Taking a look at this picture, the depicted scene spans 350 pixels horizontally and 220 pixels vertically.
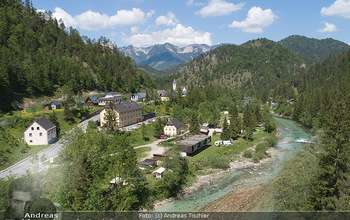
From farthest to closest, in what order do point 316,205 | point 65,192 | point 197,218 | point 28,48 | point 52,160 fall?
point 28,48
point 52,160
point 197,218
point 65,192
point 316,205

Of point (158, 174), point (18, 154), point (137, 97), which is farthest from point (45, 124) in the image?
point (137, 97)

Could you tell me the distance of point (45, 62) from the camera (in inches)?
3408

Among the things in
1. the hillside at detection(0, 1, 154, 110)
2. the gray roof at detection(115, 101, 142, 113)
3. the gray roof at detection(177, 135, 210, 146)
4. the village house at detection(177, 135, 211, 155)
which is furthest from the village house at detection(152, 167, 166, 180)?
the hillside at detection(0, 1, 154, 110)

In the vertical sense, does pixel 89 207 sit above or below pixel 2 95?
below

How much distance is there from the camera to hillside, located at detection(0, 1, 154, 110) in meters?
70.8

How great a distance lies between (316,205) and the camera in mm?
19312

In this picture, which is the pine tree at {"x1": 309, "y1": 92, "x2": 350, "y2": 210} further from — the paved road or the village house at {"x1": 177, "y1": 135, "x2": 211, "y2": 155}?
the paved road

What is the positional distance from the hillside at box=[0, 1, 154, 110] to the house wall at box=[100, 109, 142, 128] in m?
24.2

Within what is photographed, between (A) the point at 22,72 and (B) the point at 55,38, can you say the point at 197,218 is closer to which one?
(A) the point at 22,72

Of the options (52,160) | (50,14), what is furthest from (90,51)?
(52,160)

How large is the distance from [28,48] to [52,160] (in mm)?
78364

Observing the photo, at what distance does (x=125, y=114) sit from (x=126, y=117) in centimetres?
111

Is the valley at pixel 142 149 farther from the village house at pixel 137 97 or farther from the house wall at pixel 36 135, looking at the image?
the village house at pixel 137 97

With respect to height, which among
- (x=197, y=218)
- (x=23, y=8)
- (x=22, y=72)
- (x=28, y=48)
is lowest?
(x=197, y=218)
